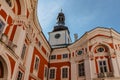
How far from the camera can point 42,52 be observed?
1102 inches

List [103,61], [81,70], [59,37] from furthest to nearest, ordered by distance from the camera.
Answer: [59,37], [81,70], [103,61]

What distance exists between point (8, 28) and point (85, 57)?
15.9 m

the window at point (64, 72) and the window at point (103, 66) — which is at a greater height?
the window at point (103, 66)

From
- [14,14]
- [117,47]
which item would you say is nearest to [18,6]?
[14,14]

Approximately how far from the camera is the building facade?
17641 mm

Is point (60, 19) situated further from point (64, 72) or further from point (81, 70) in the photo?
point (81, 70)

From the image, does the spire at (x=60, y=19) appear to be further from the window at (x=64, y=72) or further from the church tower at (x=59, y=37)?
the window at (x=64, y=72)

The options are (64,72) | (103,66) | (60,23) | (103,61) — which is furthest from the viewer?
(60,23)

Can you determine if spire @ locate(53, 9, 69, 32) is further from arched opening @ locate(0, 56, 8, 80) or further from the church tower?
arched opening @ locate(0, 56, 8, 80)

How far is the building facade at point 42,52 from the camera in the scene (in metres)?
17.6

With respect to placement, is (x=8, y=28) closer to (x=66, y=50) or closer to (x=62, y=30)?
(x=66, y=50)

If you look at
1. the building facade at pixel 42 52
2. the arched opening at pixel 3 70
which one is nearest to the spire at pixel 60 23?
the building facade at pixel 42 52

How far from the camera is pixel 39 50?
1051 inches

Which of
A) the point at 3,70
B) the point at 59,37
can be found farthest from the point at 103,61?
the point at 59,37
